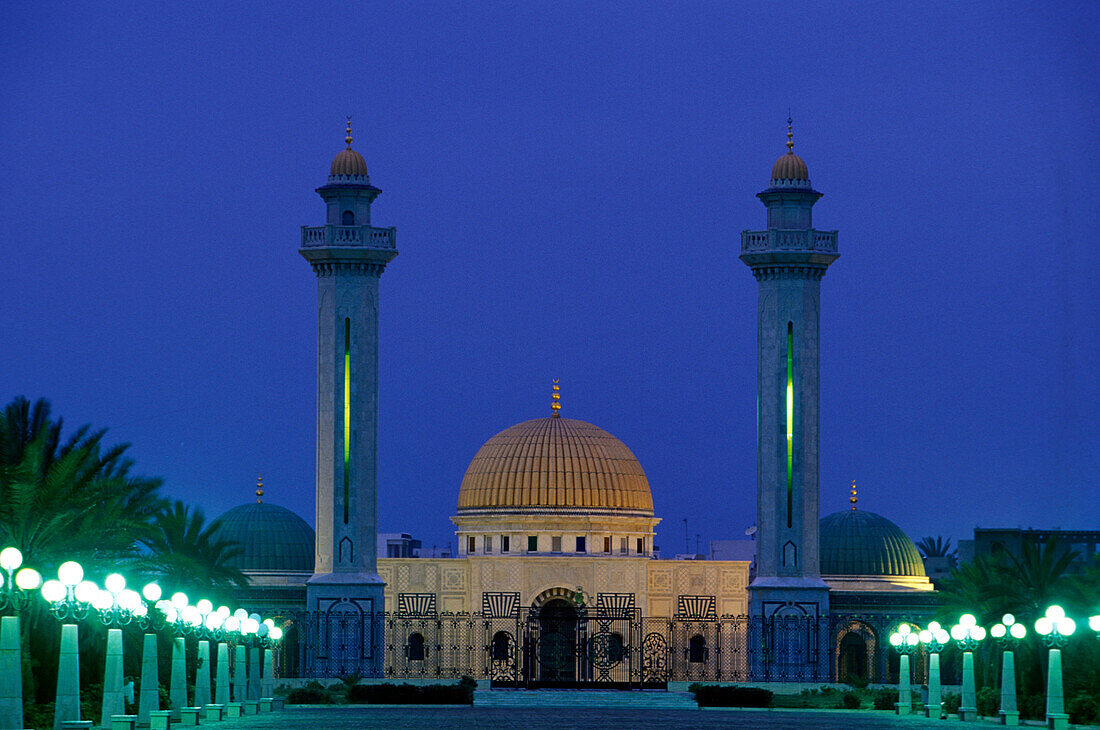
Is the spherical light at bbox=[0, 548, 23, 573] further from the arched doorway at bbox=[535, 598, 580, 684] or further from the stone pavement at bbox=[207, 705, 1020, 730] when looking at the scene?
the arched doorway at bbox=[535, 598, 580, 684]

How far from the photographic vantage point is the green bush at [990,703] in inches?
1811

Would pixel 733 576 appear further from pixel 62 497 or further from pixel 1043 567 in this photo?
pixel 62 497

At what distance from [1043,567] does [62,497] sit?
1021 inches

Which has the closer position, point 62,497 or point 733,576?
point 62,497

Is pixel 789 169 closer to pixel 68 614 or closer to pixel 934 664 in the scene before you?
pixel 934 664

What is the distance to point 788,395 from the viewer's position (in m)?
62.4

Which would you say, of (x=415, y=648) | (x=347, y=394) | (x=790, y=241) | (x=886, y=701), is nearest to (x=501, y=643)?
(x=415, y=648)

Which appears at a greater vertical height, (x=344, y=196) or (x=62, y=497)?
(x=344, y=196)

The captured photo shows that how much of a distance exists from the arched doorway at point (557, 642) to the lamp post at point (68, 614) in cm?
3043

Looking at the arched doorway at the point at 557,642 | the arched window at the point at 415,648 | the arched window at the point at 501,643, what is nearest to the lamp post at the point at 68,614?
the arched doorway at the point at 557,642

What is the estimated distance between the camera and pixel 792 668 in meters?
60.5

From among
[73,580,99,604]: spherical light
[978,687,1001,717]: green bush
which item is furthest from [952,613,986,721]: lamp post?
[73,580,99,604]: spherical light

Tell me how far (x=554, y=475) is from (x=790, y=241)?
13.3 metres

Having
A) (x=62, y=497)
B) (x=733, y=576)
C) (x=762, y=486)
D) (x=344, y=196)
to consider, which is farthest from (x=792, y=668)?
(x=62, y=497)
